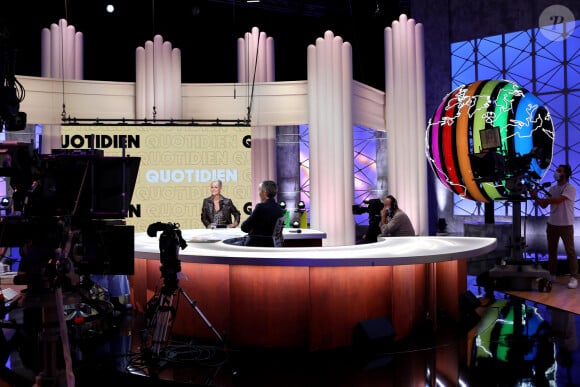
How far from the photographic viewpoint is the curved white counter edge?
349 centimetres

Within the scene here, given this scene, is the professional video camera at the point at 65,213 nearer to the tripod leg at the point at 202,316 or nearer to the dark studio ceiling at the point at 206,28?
the tripod leg at the point at 202,316

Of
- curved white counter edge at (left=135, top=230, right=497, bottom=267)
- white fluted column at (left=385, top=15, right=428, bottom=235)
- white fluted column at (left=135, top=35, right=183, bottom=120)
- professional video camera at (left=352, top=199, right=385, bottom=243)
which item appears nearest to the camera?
curved white counter edge at (left=135, top=230, right=497, bottom=267)

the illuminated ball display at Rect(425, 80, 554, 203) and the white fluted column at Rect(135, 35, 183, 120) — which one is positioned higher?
the white fluted column at Rect(135, 35, 183, 120)

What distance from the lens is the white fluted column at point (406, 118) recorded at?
7.90 metres

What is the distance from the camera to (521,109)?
228 inches

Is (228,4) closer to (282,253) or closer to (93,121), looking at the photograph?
(93,121)

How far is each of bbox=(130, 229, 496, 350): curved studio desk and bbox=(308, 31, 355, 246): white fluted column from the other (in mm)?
2843

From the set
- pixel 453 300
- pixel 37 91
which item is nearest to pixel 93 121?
pixel 37 91

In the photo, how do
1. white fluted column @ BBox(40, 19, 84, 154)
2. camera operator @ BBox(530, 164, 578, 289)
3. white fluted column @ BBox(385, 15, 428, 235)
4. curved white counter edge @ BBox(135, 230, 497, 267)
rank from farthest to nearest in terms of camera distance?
white fluted column @ BBox(385, 15, 428, 235), white fluted column @ BBox(40, 19, 84, 154), camera operator @ BBox(530, 164, 578, 289), curved white counter edge @ BBox(135, 230, 497, 267)

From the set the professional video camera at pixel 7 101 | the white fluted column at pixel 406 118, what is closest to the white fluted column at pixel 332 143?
the white fluted column at pixel 406 118

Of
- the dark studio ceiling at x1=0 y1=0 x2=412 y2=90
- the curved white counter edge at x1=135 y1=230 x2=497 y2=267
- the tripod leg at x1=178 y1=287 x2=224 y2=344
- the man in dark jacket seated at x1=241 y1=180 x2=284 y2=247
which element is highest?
the dark studio ceiling at x1=0 y1=0 x2=412 y2=90

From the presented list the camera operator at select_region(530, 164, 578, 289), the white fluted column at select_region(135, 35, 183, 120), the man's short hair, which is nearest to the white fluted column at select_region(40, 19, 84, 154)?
the white fluted column at select_region(135, 35, 183, 120)

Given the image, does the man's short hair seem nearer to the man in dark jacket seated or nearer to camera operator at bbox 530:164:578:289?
the man in dark jacket seated

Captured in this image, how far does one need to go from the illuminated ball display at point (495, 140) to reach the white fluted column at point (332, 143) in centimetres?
133
